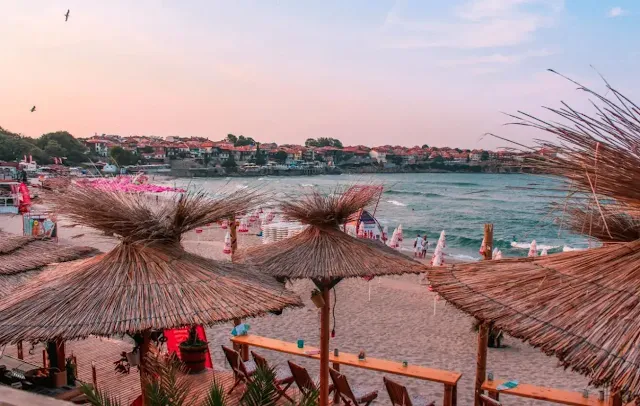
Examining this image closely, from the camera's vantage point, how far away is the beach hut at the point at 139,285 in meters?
3.12

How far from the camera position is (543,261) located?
9.13ft

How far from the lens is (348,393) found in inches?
211

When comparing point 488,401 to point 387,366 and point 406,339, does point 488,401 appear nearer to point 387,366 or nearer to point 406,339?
point 387,366

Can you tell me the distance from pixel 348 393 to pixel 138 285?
2860mm

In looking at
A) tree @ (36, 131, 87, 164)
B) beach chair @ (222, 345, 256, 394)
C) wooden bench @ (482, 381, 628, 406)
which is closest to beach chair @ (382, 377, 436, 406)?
wooden bench @ (482, 381, 628, 406)

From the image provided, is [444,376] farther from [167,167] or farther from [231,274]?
[167,167]

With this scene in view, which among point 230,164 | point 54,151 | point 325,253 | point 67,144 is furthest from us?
point 230,164

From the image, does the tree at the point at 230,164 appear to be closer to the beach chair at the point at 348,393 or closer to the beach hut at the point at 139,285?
the beach chair at the point at 348,393

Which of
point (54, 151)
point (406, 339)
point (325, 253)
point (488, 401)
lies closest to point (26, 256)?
point (325, 253)

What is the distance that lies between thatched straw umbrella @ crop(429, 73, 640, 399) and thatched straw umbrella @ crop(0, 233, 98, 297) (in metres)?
4.79

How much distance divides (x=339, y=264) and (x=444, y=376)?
1852 millimetres

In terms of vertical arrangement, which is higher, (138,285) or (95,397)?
(138,285)

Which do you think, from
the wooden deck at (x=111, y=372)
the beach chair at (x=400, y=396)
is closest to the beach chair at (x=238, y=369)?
the wooden deck at (x=111, y=372)

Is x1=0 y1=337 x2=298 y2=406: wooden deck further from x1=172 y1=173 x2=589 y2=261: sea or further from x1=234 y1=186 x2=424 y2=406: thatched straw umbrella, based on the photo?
x1=172 y1=173 x2=589 y2=261: sea
